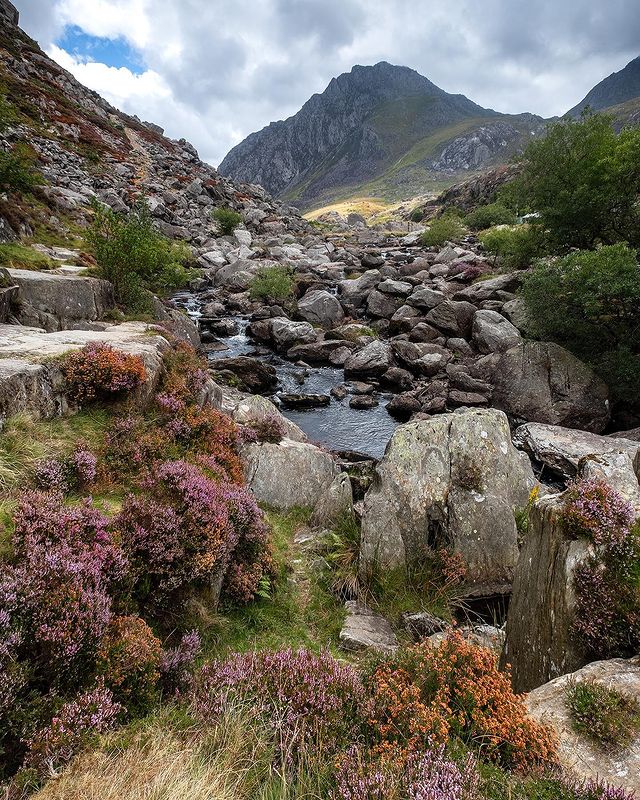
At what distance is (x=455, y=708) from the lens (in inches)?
153

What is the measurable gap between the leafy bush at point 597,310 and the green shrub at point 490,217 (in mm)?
52612

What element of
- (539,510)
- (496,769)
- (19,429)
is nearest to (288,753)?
(496,769)

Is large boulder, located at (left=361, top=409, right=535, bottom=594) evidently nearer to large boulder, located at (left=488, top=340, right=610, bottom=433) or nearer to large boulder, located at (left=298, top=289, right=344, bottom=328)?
large boulder, located at (left=488, top=340, right=610, bottom=433)

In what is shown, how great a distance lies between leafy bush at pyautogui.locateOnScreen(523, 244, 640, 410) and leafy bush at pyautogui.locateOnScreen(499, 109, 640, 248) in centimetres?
698

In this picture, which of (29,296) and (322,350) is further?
(322,350)

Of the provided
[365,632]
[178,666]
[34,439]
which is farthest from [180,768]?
[34,439]

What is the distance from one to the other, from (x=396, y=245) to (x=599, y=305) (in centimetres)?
5946

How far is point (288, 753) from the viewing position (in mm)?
3570

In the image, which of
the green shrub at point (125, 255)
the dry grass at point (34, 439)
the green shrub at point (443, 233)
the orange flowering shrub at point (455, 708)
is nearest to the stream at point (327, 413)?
the green shrub at point (125, 255)

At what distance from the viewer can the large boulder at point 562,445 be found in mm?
14945

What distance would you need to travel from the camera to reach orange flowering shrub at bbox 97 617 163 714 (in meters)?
4.05

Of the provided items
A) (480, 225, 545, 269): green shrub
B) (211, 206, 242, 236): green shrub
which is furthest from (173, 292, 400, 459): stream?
(211, 206, 242, 236): green shrub

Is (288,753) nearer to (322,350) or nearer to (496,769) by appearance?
(496,769)

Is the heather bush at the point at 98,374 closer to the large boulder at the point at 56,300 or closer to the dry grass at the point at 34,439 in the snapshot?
the dry grass at the point at 34,439
